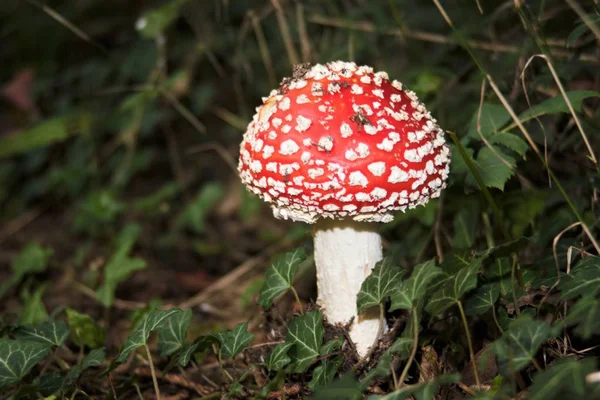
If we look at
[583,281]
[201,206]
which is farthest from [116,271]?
[583,281]

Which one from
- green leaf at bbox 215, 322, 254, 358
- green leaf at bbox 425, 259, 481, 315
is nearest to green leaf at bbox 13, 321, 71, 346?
green leaf at bbox 215, 322, 254, 358

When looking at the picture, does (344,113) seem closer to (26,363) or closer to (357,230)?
(357,230)

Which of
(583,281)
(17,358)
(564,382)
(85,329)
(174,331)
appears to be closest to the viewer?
(564,382)

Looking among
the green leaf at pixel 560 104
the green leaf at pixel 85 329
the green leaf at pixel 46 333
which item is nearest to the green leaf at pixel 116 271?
the green leaf at pixel 85 329

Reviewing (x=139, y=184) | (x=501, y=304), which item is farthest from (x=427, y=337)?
(x=139, y=184)

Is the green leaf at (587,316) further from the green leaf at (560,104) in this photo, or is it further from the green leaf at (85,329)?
A: the green leaf at (85,329)

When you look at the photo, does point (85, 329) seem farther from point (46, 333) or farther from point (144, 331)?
point (144, 331)
